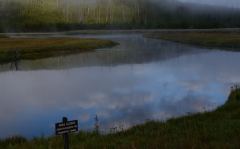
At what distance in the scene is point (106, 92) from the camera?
26.7 metres

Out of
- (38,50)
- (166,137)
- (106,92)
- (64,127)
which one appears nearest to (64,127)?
(64,127)

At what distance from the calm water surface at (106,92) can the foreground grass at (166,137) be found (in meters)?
2.81

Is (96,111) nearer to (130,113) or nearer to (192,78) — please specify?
(130,113)

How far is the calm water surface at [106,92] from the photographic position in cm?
1942

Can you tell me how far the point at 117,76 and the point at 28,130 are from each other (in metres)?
18.2

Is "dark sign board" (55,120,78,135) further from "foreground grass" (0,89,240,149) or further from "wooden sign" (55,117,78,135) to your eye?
"foreground grass" (0,89,240,149)

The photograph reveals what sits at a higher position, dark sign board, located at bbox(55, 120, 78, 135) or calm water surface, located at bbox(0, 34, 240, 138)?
dark sign board, located at bbox(55, 120, 78, 135)

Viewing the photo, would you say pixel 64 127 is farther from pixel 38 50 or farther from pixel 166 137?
pixel 38 50

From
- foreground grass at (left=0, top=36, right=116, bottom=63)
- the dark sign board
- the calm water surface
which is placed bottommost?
foreground grass at (left=0, top=36, right=116, bottom=63)

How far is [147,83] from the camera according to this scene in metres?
30.9

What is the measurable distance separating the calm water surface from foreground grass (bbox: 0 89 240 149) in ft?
9.23

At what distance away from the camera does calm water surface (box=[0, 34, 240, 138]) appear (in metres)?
19.4

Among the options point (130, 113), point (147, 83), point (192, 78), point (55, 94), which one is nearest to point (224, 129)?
point (130, 113)

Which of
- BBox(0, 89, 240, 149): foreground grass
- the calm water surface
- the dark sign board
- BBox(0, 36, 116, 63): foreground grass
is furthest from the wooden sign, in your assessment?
BBox(0, 36, 116, 63): foreground grass
